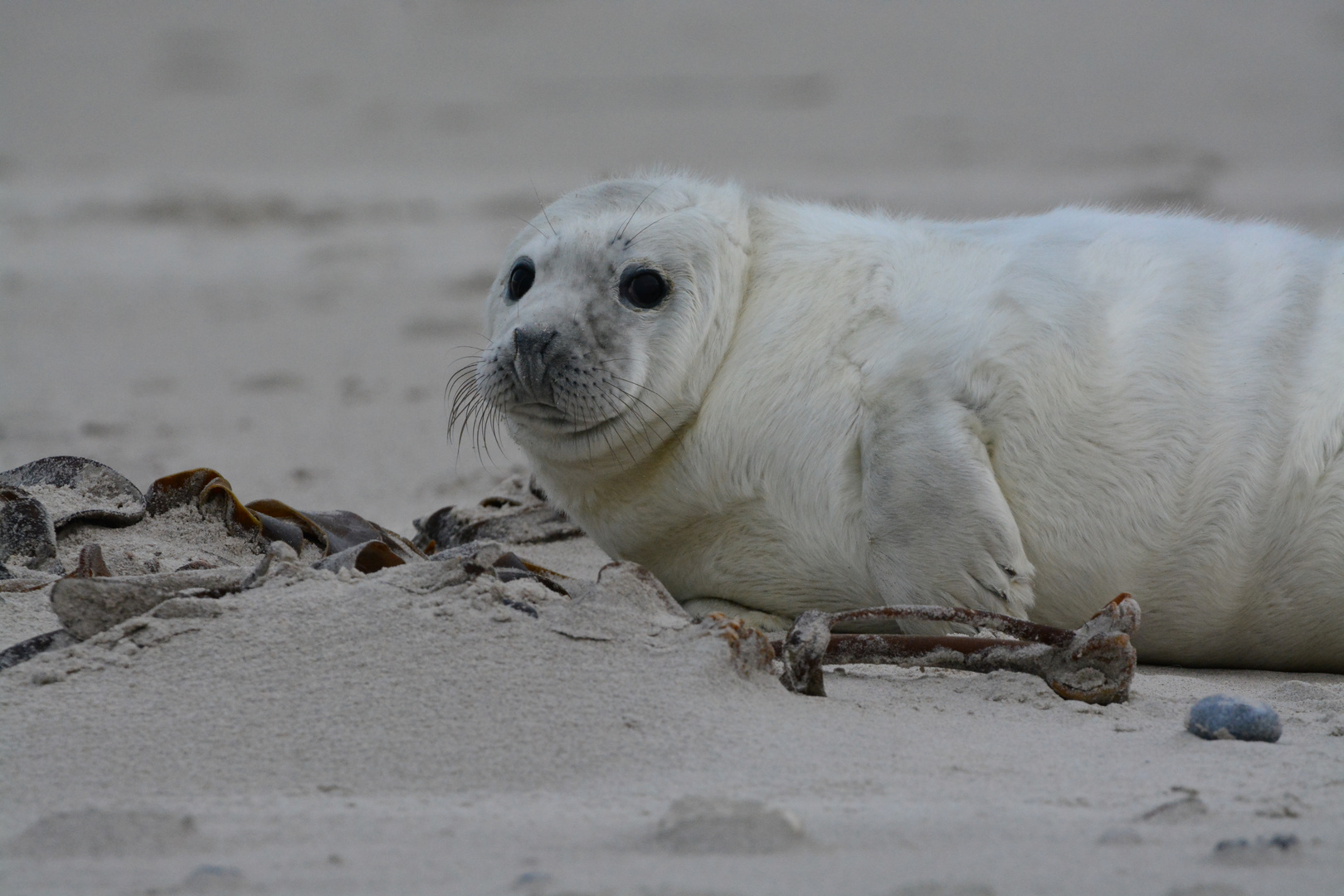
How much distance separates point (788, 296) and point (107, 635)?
1.61m

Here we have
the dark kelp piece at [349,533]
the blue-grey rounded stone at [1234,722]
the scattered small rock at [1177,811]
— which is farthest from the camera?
the dark kelp piece at [349,533]

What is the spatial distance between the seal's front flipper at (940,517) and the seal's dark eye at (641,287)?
0.63m

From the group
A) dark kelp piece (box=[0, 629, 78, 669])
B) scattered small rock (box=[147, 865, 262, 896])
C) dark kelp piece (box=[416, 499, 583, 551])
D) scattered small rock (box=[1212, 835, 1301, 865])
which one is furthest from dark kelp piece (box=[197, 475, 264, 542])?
scattered small rock (box=[1212, 835, 1301, 865])

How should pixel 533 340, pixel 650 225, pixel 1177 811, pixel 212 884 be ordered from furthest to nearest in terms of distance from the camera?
pixel 650 225 → pixel 533 340 → pixel 1177 811 → pixel 212 884

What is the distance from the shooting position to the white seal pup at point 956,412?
2654 millimetres

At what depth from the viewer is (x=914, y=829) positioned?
59.0 inches

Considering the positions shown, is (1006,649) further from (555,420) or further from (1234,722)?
(555,420)

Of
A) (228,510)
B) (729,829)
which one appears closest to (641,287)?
(228,510)

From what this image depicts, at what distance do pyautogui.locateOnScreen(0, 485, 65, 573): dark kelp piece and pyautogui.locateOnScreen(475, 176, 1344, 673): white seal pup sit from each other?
38.2 inches

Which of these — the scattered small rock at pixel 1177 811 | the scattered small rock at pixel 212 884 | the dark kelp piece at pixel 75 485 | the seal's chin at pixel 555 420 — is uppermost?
the seal's chin at pixel 555 420

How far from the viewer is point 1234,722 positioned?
1.99 metres

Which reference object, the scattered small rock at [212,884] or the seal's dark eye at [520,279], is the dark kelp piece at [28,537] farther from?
the scattered small rock at [212,884]

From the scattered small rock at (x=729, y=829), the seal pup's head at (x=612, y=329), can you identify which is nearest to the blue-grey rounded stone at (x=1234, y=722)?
the scattered small rock at (x=729, y=829)

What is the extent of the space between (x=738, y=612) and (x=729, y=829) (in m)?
1.51
